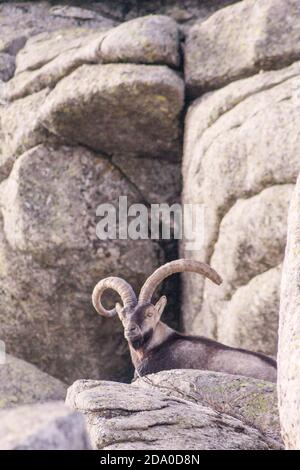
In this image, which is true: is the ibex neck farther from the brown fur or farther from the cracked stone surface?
the cracked stone surface

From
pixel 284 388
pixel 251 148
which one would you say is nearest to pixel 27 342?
pixel 251 148

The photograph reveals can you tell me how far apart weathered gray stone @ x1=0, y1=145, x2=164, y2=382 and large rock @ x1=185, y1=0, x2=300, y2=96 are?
2.84 metres

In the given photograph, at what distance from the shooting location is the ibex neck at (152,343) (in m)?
14.0

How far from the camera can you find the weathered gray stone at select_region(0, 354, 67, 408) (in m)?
16.9

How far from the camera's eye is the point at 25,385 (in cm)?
1741

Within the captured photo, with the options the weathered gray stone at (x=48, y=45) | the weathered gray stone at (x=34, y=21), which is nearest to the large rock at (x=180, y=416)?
the weathered gray stone at (x=48, y=45)

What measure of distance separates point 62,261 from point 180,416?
10.8 metres

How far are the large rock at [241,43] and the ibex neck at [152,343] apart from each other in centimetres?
530

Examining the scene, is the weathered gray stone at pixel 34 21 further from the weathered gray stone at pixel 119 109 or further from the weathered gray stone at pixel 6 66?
the weathered gray stone at pixel 119 109

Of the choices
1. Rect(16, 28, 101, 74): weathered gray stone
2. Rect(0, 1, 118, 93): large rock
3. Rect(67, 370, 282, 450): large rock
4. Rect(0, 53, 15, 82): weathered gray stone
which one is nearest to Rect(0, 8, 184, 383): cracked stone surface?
Rect(16, 28, 101, 74): weathered gray stone

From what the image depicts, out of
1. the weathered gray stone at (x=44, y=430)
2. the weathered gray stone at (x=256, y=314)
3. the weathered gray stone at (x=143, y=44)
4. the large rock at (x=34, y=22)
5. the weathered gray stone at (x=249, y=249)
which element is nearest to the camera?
the weathered gray stone at (x=44, y=430)

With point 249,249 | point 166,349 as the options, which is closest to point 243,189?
point 249,249

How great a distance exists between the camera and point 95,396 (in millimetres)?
7387
